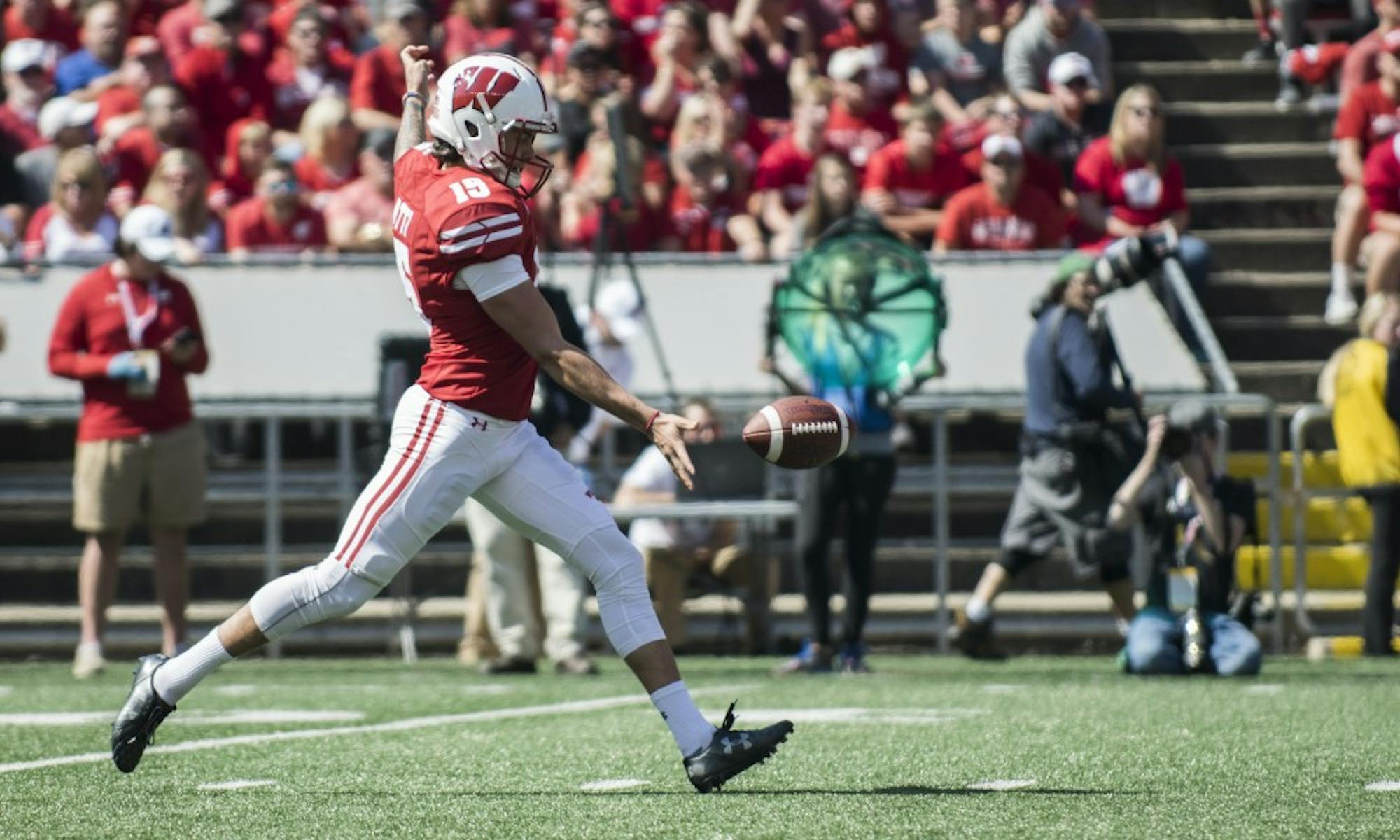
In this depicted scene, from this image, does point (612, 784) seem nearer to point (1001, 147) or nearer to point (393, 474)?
point (393, 474)

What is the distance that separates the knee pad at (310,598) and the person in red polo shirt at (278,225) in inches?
284

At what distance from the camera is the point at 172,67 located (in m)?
15.0

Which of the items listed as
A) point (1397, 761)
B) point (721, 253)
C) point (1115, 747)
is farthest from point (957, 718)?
point (721, 253)

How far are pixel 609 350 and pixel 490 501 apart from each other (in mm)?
5953

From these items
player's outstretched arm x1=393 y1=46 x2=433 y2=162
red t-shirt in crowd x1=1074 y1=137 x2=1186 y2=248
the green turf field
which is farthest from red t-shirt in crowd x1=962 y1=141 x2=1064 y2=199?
player's outstretched arm x1=393 y1=46 x2=433 y2=162

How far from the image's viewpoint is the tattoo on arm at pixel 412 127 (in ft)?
21.9

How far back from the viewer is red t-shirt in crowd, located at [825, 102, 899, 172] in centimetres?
1414

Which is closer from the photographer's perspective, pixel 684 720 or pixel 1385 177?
pixel 684 720

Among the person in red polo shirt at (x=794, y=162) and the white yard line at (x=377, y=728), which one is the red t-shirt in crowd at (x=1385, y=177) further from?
the white yard line at (x=377, y=728)

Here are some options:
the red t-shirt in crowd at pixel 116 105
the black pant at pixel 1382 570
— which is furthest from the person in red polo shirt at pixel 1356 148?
the red t-shirt in crowd at pixel 116 105

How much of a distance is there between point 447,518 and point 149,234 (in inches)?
216

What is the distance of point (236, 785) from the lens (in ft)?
20.2

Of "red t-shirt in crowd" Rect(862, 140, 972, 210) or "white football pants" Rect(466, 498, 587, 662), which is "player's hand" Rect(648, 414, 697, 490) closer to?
"white football pants" Rect(466, 498, 587, 662)

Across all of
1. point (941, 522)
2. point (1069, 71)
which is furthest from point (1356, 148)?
point (941, 522)
